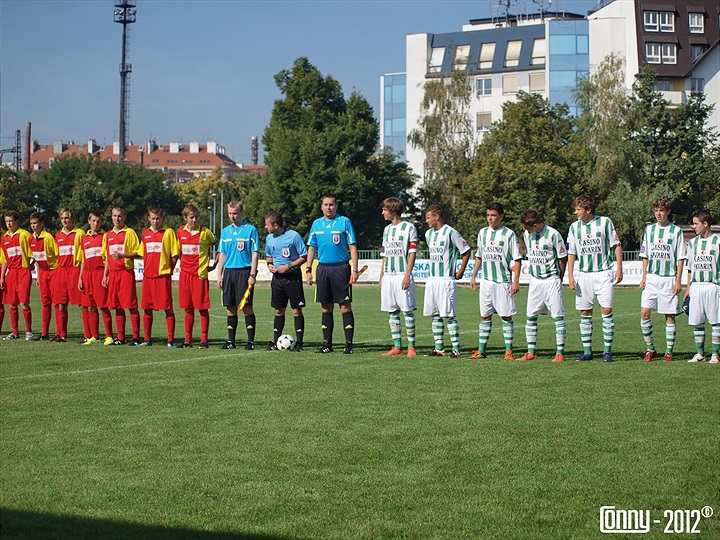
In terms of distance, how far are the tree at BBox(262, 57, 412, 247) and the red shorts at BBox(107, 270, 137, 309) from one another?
42.5 metres

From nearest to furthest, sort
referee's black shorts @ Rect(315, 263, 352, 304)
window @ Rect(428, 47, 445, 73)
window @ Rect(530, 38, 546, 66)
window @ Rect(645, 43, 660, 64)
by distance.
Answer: referee's black shorts @ Rect(315, 263, 352, 304) < window @ Rect(645, 43, 660, 64) < window @ Rect(530, 38, 546, 66) < window @ Rect(428, 47, 445, 73)

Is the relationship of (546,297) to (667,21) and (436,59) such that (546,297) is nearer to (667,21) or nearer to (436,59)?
(667,21)

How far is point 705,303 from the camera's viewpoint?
43.3ft

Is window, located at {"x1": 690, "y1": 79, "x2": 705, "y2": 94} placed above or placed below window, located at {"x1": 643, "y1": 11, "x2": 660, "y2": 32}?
below

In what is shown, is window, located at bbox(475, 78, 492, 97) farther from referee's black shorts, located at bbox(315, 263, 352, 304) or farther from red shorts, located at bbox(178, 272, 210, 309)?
referee's black shorts, located at bbox(315, 263, 352, 304)

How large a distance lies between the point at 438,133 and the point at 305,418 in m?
54.4

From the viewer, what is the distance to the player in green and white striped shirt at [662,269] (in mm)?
13383

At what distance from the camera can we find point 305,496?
5973mm

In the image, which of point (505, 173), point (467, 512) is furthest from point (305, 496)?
point (505, 173)

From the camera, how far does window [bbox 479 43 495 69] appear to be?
84.5 m

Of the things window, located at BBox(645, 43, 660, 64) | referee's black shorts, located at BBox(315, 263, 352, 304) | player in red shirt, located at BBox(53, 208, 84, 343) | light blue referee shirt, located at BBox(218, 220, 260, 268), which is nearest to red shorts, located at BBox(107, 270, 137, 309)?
player in red shirt, located at BBox(53, 208, 84, 343)

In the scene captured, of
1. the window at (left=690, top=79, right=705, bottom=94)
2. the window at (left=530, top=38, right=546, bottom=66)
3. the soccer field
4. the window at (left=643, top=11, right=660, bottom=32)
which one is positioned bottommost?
the soccer field

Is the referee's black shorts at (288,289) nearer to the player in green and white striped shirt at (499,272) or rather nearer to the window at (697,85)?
the player in green and white striped shirt at (499,272)

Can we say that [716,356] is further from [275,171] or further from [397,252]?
[275,171]
